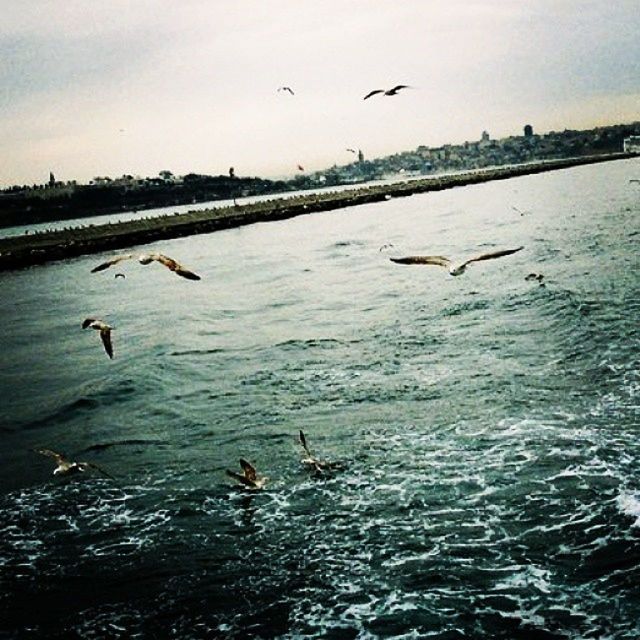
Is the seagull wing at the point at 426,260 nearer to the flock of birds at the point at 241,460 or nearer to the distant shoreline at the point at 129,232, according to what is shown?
the flock of birds at the point at 241,460

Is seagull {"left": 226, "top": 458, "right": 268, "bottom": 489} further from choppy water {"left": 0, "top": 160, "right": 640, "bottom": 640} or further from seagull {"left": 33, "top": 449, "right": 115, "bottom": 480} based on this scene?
seagull {"left": 33, "top": 449, "right": 115, "bottom": 480}

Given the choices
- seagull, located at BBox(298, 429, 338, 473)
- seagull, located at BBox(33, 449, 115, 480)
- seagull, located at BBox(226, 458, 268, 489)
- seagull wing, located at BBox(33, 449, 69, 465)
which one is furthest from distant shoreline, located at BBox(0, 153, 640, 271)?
seagull, located at BBox(298, 429, 338, 473)

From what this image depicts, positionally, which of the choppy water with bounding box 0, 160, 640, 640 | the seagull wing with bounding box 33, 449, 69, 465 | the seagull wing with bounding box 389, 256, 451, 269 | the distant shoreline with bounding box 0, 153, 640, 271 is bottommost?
the choppy water with bounding box 0, 160, 640, 640

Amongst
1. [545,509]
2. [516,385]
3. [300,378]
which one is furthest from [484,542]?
[300,378]

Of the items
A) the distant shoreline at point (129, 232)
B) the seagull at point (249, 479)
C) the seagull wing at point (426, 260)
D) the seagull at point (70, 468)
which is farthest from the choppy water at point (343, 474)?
the distant shoreline at point (129, 232)

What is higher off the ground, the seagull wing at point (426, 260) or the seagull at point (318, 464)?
the seagull wing at point (426, 260)

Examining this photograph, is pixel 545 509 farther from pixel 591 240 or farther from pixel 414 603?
pixel 591 240

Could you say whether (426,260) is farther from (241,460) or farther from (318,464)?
(241,460)

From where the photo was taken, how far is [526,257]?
109 ft

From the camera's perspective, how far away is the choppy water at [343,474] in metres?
7.04

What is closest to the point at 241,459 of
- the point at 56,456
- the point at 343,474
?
the point at 343,474

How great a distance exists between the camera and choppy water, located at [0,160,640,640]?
704 cm

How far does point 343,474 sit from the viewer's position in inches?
407

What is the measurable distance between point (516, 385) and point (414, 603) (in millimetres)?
7710
